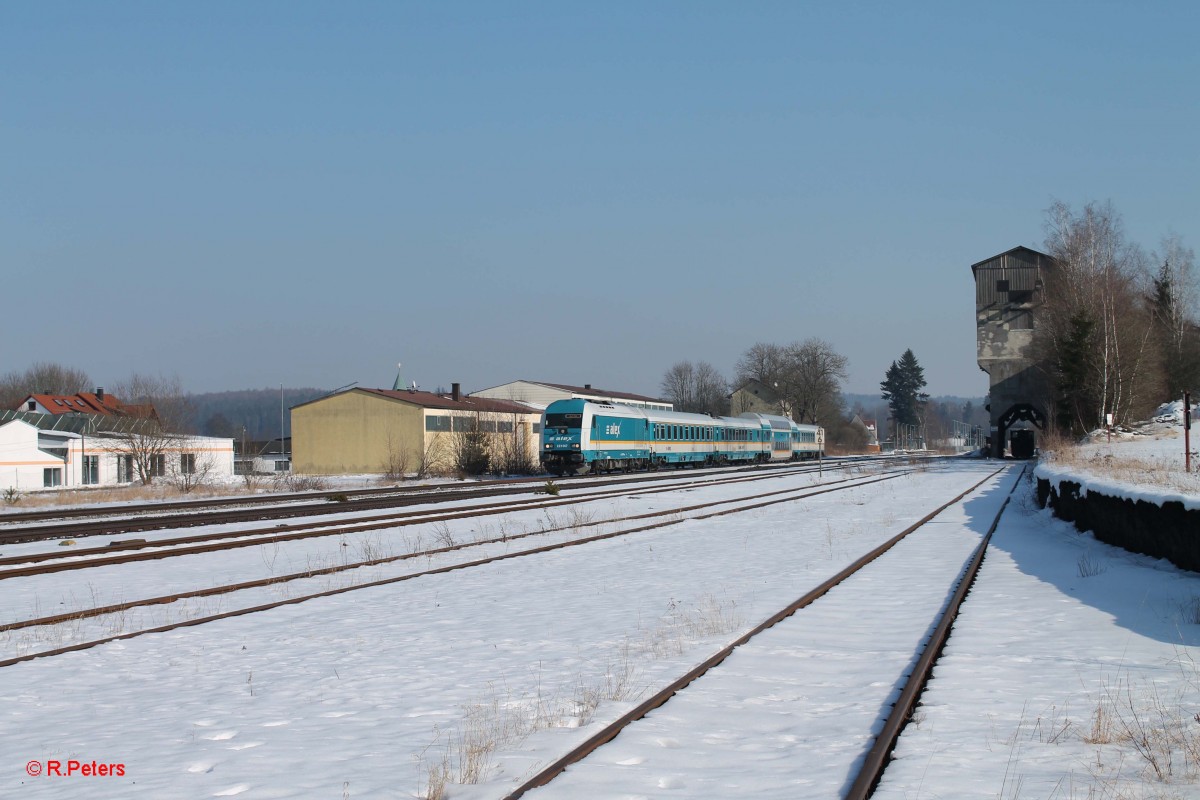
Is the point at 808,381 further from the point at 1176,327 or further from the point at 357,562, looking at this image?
the point at 357,562

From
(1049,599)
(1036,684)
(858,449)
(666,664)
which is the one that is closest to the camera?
(1036,684)

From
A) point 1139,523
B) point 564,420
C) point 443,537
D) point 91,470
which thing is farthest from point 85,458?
point 1139,523

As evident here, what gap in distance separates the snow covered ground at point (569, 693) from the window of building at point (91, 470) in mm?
53444

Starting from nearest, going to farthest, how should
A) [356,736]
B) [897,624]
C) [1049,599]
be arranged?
1. [356,736]
2. [897,624]
3. [1049,599]

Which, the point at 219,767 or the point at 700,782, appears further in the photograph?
the point at 219,767

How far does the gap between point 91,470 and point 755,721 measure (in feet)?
204

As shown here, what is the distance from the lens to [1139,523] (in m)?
15.0

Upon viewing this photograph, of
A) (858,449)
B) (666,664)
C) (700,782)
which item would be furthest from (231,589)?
(858,449)

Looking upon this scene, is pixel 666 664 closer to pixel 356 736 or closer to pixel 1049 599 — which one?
pixel 356 736

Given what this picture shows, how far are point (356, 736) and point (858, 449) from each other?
5035 inches

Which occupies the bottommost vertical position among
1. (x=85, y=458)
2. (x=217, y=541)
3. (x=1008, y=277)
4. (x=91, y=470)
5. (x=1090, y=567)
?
(x=1090, y=567)

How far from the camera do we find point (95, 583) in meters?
13.9

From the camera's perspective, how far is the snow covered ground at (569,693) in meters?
Result: 5.57

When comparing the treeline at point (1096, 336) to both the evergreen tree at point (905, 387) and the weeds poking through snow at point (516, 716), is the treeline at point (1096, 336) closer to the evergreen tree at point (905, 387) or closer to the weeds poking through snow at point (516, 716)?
the weeds poking through snow at point (516, 716)
